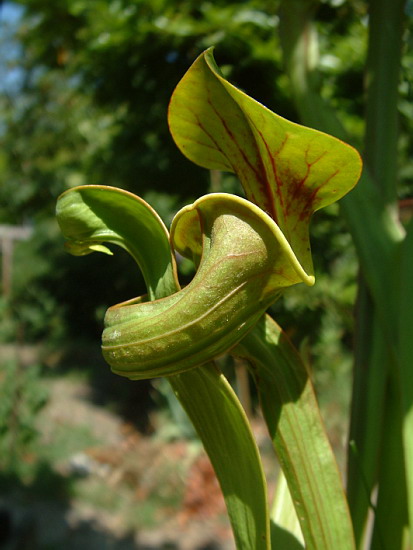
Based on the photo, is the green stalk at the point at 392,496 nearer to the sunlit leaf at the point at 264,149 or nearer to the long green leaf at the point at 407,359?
the long green leaf at the point at 407,359

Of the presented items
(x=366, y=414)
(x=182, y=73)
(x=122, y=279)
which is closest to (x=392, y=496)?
(x=366, y=414)

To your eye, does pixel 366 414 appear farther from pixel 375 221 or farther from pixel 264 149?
pixel 264 149

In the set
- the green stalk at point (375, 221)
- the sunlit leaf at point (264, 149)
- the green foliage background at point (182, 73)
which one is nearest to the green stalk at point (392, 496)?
the green stalk at point (375, 221)

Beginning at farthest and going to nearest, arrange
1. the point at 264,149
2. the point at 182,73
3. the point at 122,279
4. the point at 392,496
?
the point at 122,279, the point at 182,73, the point at 392,496, the point at 264,149

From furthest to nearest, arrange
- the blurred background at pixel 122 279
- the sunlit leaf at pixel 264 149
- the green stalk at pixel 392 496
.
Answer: the blurred background at pixel 122 279 → the green stalk at pixel 392 496 → the sunlit leaf at pixel 264 149

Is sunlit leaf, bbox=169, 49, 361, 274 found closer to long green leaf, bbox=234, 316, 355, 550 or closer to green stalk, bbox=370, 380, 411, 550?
long green leaf, bbox=234, 316, 355, 550

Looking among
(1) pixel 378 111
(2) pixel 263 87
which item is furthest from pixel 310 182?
(2) pixel 263 87

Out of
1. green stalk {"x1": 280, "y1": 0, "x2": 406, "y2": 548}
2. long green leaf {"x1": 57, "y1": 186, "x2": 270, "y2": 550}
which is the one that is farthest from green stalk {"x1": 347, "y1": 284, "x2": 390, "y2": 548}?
long green leaf {"x1": 57, "y1": 186, "x2": 270, "y2": 550}
